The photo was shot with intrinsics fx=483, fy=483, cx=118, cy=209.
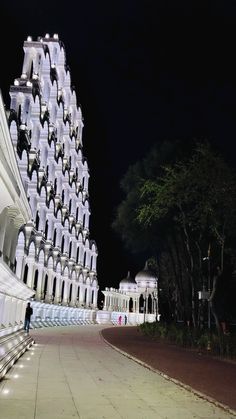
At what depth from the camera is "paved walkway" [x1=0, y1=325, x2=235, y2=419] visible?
8422 millimetres

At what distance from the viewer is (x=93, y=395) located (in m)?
10.2

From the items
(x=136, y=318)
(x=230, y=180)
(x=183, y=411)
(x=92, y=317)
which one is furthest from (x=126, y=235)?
(x=136, y=318)

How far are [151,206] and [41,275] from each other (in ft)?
63.5

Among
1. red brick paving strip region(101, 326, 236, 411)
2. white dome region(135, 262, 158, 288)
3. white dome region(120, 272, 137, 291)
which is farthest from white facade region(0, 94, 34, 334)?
white dome region(120, 272, 137, 291)

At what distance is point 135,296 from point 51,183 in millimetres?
56817

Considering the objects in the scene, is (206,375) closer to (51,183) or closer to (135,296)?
(51,183)

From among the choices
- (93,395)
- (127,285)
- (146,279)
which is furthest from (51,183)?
(127,285)

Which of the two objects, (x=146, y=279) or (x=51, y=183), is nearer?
(x=51, y=183)

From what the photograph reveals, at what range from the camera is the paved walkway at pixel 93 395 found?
8422 millimetres

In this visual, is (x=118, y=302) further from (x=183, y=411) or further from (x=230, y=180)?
(x=183, y=411)

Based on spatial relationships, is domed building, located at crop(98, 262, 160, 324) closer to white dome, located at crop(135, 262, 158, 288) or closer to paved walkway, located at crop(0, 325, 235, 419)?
white dome, located at crop(135, 262, 158, 288)

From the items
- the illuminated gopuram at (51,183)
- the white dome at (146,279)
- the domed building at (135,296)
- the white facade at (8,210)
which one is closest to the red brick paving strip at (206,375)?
the white facade at (8,210)

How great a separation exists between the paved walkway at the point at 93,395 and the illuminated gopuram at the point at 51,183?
2270 cm

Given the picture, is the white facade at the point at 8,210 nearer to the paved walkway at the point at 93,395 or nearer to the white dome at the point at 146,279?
the paved walkway at the point at 93,395
